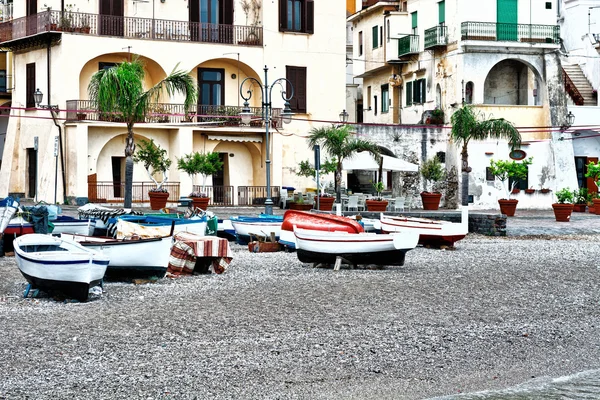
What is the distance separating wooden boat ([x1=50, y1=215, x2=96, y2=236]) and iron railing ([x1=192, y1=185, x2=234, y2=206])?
18.7 meters

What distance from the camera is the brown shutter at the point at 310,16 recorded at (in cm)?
4700

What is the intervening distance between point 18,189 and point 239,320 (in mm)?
32387

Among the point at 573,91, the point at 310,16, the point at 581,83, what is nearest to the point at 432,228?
the point at 310,16

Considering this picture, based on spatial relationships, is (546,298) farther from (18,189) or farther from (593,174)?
(18,189)

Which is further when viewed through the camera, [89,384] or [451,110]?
[451,110]

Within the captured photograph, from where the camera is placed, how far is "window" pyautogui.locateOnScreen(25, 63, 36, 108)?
4494cm

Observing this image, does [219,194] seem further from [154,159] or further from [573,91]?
[573,91]

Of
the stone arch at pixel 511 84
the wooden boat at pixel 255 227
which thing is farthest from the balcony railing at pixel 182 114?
the wooden boat at pixel 255 227

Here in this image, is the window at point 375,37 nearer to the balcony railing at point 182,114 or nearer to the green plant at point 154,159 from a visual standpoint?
the balcony railing at point 182,114

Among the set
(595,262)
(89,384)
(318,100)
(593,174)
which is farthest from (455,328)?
(318,100)

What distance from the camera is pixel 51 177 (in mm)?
43281

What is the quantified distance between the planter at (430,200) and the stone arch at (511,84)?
7.25 m

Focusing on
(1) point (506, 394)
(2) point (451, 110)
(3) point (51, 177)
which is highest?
(2) point (451, 110)

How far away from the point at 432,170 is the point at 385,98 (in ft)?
31.6
